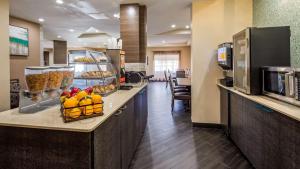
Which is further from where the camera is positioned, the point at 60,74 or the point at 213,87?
the point at 213,87

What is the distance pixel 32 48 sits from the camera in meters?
6.93

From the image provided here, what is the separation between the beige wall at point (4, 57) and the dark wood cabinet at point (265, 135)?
2.83m

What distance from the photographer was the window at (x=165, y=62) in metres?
15.1

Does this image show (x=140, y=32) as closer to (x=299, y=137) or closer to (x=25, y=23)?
(x=299, y=137)

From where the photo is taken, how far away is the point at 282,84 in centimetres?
203

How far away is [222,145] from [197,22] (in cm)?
242

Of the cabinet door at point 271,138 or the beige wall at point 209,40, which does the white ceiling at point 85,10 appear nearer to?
→ the beige wall at point 209,40

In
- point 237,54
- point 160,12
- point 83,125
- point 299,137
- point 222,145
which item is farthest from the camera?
point 160,12

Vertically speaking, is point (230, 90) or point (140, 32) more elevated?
point (140, 32)

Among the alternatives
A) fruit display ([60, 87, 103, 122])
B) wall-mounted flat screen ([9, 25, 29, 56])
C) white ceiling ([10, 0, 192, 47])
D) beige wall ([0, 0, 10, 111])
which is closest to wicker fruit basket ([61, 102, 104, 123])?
fruit display ([60, 87, 103, 122])

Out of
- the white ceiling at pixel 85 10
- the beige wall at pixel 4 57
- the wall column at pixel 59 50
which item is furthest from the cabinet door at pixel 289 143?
the wall column at pixel 59 50

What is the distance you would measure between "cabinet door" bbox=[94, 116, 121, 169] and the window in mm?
13426

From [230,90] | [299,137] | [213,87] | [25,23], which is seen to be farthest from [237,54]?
[25,23]

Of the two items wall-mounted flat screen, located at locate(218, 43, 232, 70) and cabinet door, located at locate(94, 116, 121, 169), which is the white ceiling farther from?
cabinet door, located at locate(94, 116, 121, 169)
